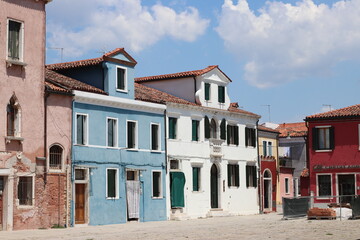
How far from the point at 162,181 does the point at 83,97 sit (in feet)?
27.7

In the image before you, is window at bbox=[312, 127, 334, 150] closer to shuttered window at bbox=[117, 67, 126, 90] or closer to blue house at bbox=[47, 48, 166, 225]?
blue house at bbox=[47, 48, 166, 225]

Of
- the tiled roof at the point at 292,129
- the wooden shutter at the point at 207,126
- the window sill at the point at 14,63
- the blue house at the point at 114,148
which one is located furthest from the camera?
the tiled roof at the point at 292,129

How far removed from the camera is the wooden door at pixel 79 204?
36406 millimetres

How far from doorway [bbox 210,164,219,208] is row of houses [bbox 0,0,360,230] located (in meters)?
0.07

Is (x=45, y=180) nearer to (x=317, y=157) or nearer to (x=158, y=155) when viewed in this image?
(x=158, y=155)

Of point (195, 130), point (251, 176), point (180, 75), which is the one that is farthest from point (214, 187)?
point (180, 75)

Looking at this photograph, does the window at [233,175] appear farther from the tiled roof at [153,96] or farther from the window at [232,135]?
the tiled roof at [153,96]

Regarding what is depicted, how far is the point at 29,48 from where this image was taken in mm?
33750

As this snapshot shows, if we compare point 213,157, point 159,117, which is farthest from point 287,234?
point 213,157

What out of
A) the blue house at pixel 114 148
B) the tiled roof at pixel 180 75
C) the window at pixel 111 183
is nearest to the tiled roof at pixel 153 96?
the blue house at pixel 114 148

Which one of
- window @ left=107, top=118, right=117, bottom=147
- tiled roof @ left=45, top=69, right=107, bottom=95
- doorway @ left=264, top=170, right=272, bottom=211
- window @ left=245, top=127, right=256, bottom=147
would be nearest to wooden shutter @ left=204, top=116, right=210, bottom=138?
window @ left=245, top=127, right=256, bottom=147

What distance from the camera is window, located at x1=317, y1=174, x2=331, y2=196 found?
49500 millimetres

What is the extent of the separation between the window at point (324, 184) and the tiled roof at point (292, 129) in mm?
18578

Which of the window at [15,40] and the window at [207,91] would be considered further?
the window at [207,91]
